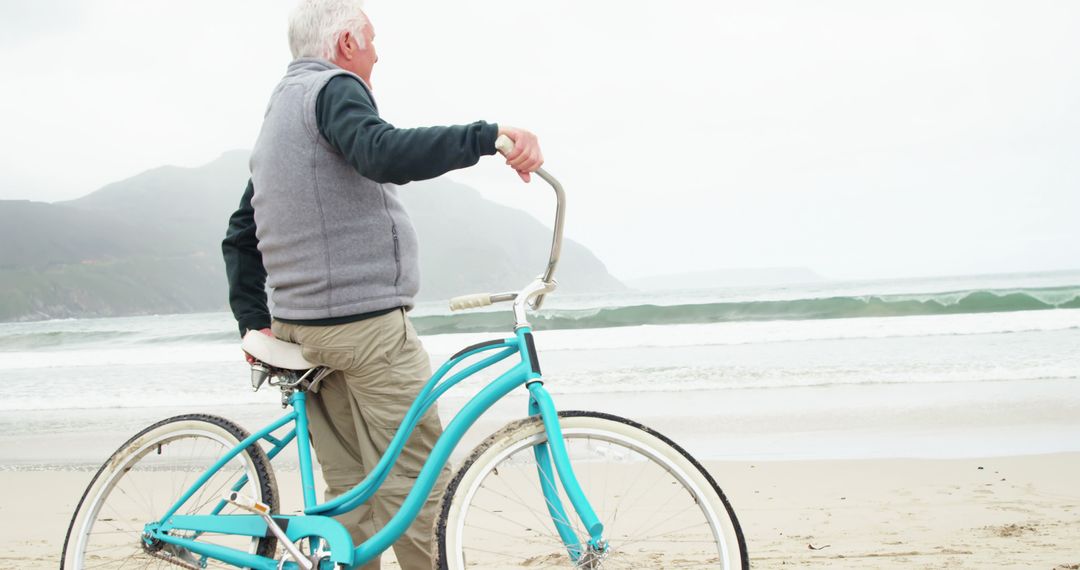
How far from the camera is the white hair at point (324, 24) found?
1837mm

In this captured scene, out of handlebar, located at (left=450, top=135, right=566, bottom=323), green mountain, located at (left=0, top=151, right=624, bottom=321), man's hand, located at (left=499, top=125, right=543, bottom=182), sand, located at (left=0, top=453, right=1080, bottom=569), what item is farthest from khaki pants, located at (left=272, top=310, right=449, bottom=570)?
green mountain, located at (left=0, top=151, right=624, bottom=321)

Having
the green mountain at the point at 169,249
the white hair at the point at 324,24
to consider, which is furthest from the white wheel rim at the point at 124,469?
the green mountain at the point at 169,249

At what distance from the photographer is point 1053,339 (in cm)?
977

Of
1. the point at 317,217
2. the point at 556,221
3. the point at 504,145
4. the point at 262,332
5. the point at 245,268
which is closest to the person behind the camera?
the point at 504,145

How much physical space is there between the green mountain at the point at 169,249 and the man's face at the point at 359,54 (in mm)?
11551

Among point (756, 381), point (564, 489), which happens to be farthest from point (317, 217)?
point (756, 381)

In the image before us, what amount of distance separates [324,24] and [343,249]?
1.87 feet

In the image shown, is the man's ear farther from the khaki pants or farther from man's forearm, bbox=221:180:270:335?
the khaki pants

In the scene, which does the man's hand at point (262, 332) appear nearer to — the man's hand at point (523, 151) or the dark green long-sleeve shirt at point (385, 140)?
the dark green long-sleeve shirt at point (385, 140)

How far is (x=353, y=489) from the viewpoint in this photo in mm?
1817

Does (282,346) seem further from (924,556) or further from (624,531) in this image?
(924,556)

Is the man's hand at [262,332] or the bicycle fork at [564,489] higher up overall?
the man's hand at [262,332]

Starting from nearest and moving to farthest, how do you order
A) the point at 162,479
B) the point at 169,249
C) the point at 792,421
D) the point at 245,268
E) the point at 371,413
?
the point at 371,413, the point at 245,268, the point at 162,479, the point at 792,421, the point at 169,249

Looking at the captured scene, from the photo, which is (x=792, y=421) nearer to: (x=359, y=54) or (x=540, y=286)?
Answer: (x=540, y=286)
